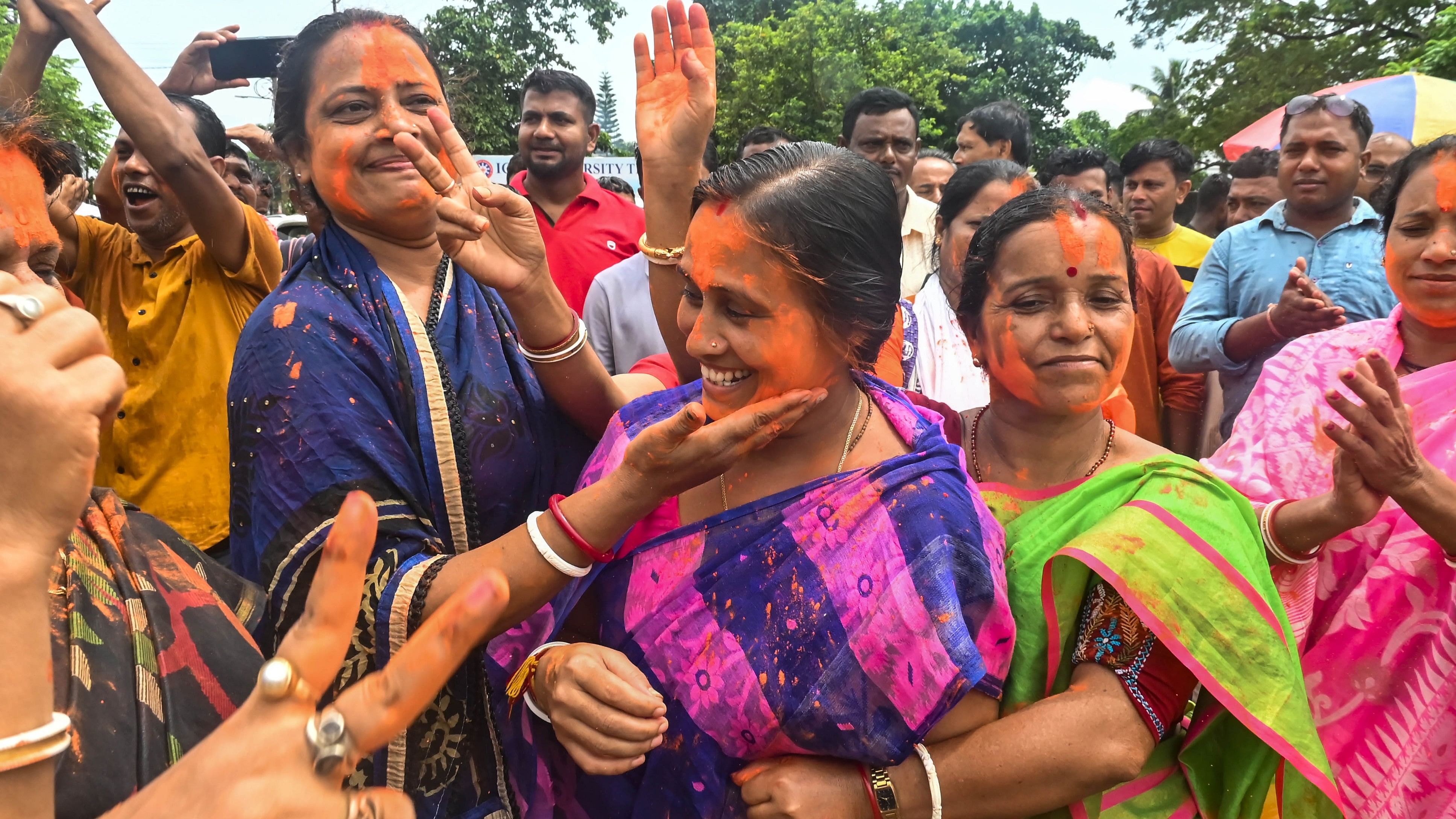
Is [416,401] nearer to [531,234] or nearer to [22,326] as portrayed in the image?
[531,234]

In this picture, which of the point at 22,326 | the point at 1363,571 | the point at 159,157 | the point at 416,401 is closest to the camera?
the point at 22,326

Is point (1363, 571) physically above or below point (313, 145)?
below

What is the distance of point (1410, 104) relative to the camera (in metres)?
7.24

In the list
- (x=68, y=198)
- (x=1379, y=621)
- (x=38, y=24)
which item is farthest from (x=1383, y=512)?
(x=68, y=198)

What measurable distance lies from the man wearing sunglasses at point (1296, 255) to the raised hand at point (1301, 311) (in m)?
0.34

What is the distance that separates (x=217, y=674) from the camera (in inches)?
58.3

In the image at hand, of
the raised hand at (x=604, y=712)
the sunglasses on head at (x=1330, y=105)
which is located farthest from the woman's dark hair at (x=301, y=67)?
the sunglasses on head at (x=1330, y=105)

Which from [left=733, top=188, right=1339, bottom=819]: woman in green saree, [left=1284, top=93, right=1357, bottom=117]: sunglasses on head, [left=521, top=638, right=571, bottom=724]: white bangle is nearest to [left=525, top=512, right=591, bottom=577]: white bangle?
[left=521, top=638, right=571, bottom=724]: white bangle

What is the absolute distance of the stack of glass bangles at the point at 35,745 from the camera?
35.6 inches

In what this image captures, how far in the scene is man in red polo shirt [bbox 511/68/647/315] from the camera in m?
4.77

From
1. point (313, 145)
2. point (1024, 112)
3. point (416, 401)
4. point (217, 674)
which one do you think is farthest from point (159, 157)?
point (1024, 112)

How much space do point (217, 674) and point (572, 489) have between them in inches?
34.0

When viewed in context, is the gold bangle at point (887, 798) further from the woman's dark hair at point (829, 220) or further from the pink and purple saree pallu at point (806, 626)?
the woman's dark hair at point (829, 220)

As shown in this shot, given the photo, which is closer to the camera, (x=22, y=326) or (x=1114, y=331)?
(x=22, y=326)
